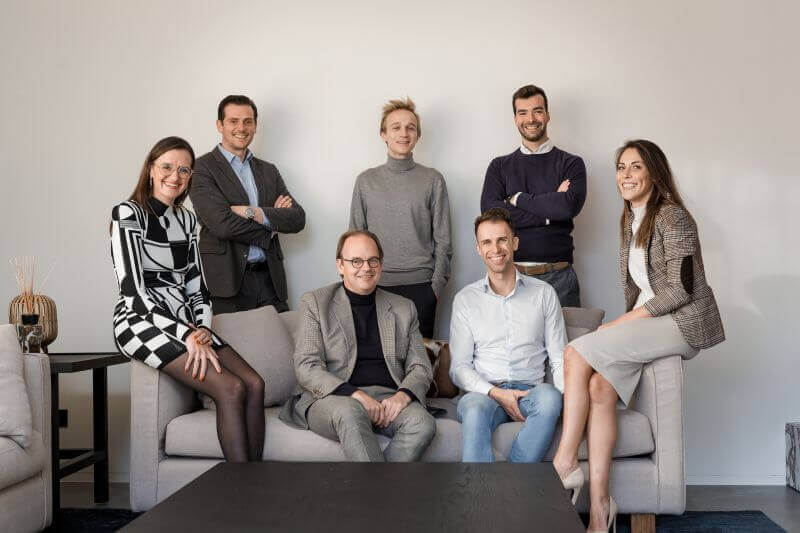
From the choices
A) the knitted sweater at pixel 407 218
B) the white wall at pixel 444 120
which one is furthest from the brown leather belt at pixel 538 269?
the white wall at pixel 444 120

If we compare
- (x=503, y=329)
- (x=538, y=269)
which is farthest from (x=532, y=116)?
(x=503, y=329)

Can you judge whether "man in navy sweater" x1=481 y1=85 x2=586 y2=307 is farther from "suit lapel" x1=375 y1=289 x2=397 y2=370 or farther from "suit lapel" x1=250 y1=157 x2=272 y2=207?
"suit lapel" x1=250 y1=157 x2=272 y2=207

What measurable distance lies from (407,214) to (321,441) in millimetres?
1454

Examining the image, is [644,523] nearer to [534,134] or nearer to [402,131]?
[534,134]

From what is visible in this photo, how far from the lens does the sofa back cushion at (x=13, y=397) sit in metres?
2.71

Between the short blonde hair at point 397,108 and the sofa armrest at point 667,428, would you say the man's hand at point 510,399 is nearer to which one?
the sofa armrest at point 667,428

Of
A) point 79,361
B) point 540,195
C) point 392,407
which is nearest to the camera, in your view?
point 392,407

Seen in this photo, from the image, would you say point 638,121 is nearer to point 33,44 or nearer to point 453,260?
point 453,260

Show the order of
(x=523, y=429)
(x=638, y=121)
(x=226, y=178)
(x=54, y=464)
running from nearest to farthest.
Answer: (x=523, y=429)
(x=54, y=464)
(x=226, y=178)
(x=638, y=121)

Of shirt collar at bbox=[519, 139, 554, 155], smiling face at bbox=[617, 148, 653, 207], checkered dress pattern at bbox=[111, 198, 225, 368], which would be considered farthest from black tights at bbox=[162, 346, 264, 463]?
shirt collar at bbox=[519, 139, 554, 155]

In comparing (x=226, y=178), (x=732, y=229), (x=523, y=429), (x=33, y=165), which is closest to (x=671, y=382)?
(x=523, y=429)

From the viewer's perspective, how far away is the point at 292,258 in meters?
4.51

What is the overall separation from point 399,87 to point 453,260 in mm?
992

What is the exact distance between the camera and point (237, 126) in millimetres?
4117
